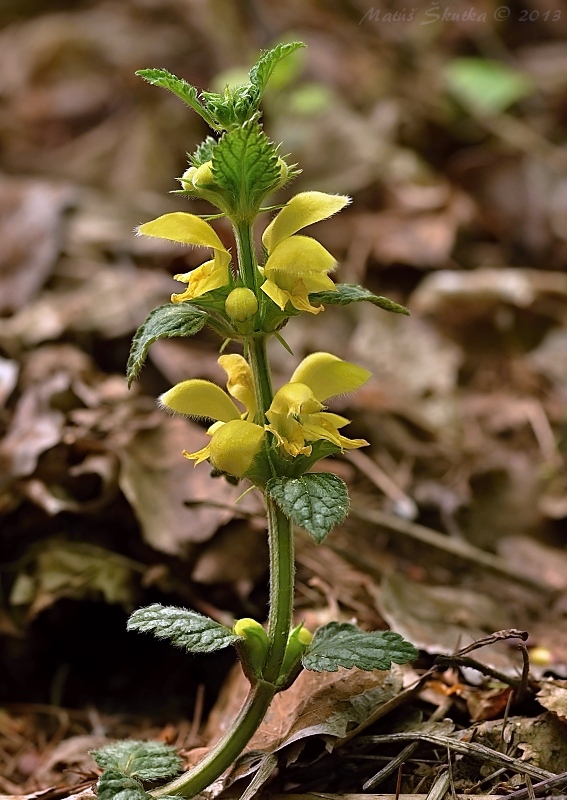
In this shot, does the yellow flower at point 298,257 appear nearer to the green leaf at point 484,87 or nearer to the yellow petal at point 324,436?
the yellow petal at point 324,436

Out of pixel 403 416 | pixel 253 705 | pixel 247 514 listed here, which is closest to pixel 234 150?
pixel 253 705

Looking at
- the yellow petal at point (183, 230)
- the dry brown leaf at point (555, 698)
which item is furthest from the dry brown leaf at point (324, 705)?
the yellow petal at point (183, 230)

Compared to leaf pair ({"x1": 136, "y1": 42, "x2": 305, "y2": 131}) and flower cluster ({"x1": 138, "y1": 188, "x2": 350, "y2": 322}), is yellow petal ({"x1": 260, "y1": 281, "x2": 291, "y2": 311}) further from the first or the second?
leaf pair ({"x1": 136, "y1": 42, "x2": 305, "y2": 131})

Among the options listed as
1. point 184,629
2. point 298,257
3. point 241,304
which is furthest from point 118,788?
point 298,257

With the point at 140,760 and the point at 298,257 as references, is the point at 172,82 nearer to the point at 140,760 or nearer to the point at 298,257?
the point at 298,257

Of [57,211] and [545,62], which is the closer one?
[57,211]

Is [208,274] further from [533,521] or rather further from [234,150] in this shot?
[533,521]

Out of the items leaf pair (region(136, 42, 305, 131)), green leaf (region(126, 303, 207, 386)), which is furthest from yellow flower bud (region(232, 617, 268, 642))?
leaf pair (region(136, 42, 305, 131))
